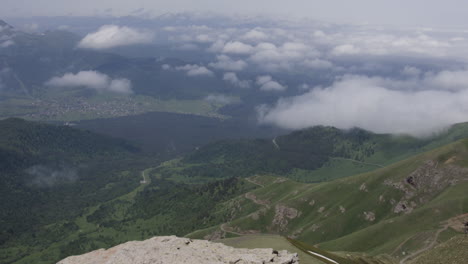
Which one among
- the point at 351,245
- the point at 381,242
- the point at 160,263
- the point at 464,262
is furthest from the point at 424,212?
the point at 160,263

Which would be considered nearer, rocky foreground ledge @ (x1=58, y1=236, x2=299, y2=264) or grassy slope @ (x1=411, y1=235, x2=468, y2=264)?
rocky foreground ledge @ (x1=58, y1=236, x2=299, y2=264)

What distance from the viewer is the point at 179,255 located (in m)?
54.8

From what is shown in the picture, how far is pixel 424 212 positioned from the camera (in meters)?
193

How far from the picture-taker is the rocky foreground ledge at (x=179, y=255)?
5388cm

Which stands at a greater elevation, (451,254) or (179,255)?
(179,255)

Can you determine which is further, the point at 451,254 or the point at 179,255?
the point at 451,254

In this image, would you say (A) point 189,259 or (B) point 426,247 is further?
(B) point 426,247

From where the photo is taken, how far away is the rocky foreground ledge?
53.9 m

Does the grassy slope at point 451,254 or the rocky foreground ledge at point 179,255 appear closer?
the rocky foreground ledge at point 179,255

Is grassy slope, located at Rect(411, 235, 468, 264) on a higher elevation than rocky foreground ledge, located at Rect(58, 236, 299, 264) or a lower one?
lower

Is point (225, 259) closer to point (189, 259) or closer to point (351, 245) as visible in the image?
point (189, 259)

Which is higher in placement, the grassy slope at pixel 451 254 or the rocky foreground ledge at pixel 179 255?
the rocky foreground ledge at pixel 179 255

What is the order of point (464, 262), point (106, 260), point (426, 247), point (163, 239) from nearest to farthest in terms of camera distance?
point (106, 260)
point (163, 239)
point (464, 262)
point (426, 247)

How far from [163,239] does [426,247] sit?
146500 mm
